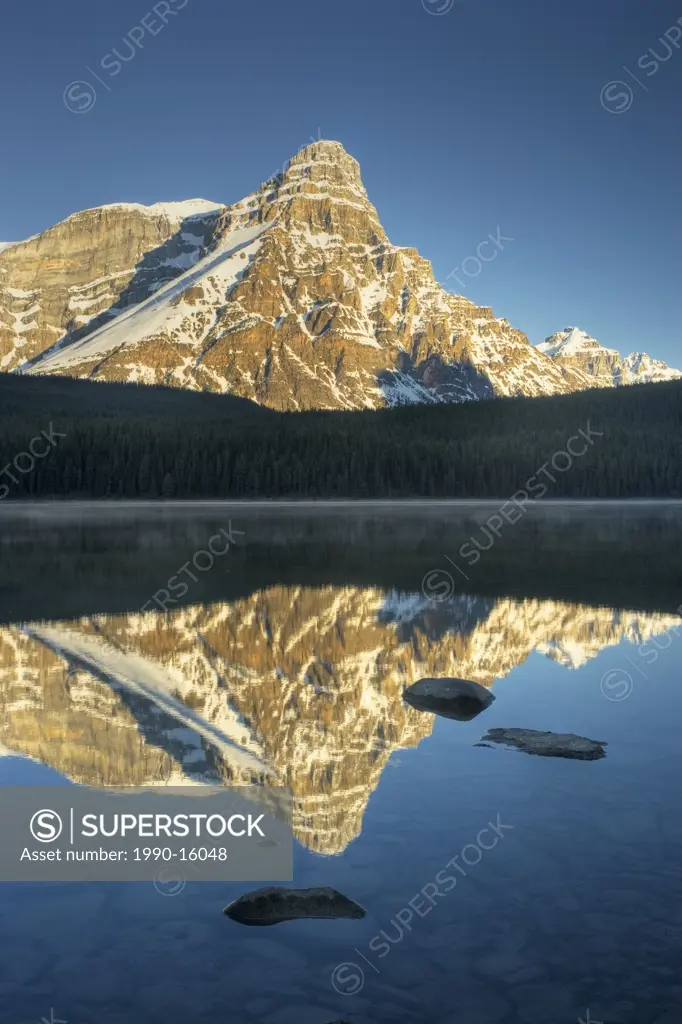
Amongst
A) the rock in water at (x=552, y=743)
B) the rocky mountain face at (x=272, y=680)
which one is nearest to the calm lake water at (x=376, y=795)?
the rocky mountain face at (x=272, y=680)

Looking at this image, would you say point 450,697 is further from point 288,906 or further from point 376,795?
point 288,906

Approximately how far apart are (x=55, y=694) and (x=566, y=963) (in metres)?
14.2

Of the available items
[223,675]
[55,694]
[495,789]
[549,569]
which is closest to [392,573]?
[549,569]

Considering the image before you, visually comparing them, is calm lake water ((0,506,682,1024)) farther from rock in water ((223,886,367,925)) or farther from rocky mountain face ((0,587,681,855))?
rock in water ((223,886,367,925))

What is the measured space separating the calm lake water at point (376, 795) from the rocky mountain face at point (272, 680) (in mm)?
94

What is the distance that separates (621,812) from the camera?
549 inches

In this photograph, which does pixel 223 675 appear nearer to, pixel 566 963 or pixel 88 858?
pixel 88 858

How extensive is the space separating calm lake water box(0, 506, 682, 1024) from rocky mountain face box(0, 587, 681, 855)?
9 cm

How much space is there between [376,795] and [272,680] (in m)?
8.40

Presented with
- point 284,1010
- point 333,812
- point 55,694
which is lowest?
point 284,1010

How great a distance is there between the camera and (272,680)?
22797mm

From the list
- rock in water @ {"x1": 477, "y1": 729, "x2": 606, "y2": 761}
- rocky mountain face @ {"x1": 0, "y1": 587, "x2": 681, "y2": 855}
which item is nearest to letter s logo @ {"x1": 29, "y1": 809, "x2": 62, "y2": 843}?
rocky mountain face @ {"x1": 0, "y1": 587, "x2": 681, "y2": 855}

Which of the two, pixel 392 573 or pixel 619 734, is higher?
pixel 392 573

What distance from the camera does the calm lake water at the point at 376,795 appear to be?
942 cm
